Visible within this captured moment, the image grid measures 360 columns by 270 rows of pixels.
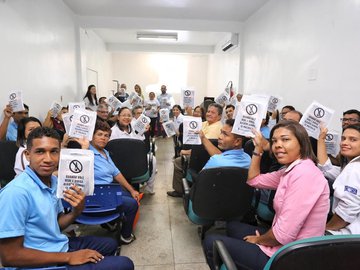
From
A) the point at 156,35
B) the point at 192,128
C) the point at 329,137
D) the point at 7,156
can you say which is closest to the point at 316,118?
the point at 329,137

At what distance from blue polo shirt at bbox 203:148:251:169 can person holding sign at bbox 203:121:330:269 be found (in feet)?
1.72

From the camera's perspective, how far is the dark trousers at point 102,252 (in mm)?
1277

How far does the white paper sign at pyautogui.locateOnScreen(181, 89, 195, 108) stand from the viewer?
3.86 m

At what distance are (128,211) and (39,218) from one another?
1046mm

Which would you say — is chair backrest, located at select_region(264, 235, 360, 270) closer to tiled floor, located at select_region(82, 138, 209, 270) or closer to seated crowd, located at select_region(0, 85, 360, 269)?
seated crowd, located at select_region(0, 85, 360, 269)

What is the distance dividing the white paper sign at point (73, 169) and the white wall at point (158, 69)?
395 inches

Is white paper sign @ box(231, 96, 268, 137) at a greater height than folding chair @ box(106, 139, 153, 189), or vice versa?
white paper sign @ box(231, 96, 268, 137)

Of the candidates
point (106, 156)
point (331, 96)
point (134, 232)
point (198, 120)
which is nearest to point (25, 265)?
point (106, 156)

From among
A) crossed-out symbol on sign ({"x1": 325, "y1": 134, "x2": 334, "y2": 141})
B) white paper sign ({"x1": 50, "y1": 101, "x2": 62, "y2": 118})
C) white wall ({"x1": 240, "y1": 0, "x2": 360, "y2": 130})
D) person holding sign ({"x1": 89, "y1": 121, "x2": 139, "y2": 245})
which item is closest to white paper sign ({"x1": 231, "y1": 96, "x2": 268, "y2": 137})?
crossed-out symbol on sign ({"x1": 325, "y1": 134, "x2": 334, "y2": 141})

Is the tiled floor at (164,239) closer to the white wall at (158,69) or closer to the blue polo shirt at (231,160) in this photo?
the blue polo shirt at (231,160)

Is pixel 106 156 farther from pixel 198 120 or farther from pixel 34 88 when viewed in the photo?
pixel 34 88

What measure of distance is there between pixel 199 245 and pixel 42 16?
4181 mm

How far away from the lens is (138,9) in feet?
17.9

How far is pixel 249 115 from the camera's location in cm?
184
